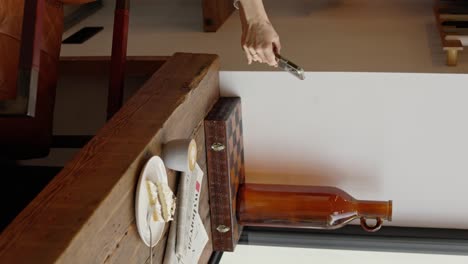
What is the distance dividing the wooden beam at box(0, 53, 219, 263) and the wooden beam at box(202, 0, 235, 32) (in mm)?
492

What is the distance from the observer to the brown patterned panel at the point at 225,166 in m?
1.92

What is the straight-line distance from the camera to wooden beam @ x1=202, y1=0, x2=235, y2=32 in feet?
7.58

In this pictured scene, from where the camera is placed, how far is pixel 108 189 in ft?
4.19

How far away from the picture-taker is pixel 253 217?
2061mm

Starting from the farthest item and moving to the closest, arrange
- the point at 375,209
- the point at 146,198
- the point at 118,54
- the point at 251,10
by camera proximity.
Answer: the point at 375,209
the point at 118,54
the point at 251,10
the point at 146,198

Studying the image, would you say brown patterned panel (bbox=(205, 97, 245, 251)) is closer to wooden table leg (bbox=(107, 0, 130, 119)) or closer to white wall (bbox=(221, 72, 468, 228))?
white wall (bbox=(221, 72, 468, 228))

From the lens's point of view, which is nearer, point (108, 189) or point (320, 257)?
point (108, 189)

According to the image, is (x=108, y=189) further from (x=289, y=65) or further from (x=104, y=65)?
(x=104, y=65)

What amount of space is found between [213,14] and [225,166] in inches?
25.1

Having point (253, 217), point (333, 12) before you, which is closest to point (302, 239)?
Answer: point (253, 217)

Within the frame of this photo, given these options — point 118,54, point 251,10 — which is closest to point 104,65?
point 118,54

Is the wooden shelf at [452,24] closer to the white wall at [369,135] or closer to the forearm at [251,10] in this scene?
the white wall at [369,135]

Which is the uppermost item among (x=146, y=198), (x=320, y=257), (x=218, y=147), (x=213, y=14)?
(x=213, y=14)

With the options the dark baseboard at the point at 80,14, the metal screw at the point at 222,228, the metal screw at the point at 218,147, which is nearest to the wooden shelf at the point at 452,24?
the metal screw at the point at 218,147
